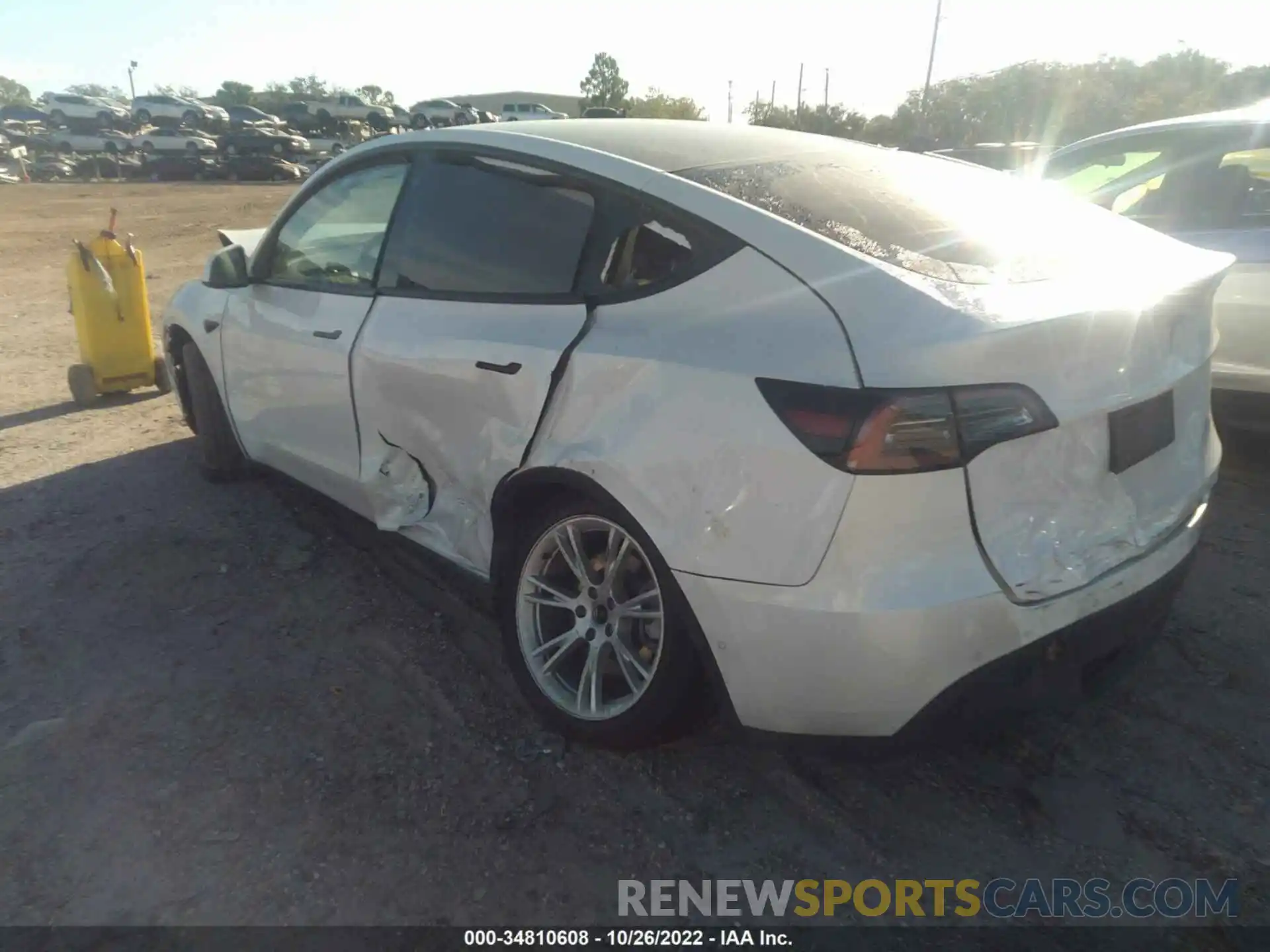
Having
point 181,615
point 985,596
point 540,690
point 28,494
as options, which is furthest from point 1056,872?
point 28,494

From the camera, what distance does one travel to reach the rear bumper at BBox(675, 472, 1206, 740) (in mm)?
2150

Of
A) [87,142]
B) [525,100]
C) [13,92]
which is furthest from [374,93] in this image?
[13,92]

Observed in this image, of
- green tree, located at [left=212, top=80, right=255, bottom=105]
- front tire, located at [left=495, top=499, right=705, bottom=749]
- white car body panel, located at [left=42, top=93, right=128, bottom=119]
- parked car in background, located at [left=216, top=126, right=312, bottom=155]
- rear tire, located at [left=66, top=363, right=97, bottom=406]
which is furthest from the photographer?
green tree, located at [left=212, top=80, right=255, bottom=105]

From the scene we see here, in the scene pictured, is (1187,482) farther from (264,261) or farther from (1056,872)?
(264,261)

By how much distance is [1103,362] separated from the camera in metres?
2.34

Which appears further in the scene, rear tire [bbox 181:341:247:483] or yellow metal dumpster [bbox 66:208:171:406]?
yellow metal dumpster [bbox 66:208:171:406]

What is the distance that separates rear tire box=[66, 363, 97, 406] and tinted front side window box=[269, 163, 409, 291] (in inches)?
127

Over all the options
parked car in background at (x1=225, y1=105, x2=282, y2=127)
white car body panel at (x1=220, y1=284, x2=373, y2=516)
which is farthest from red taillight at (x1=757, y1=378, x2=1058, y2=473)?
parked car in background at (x1=225, y1=105, x2=282, y2=127)

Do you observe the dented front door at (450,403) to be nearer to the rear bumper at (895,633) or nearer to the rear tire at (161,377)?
the rear bumper at (895,633)

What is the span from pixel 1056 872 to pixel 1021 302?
1391mm

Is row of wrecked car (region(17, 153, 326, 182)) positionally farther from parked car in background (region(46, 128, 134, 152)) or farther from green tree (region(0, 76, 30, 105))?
green tree (region(0, 76, 30, 105))

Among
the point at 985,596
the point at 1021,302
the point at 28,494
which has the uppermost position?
the point at 1021,302

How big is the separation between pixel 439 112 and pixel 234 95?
5493 cm

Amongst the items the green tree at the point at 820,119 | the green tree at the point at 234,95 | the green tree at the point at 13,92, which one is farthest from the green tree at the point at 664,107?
the green tree at the point at 13,92
